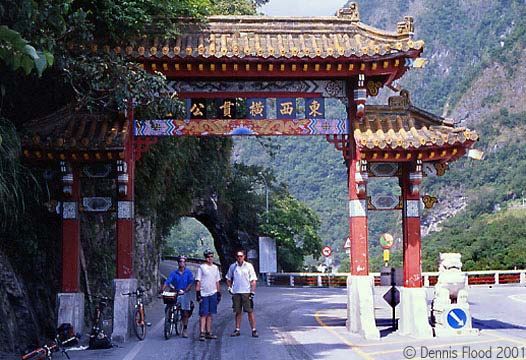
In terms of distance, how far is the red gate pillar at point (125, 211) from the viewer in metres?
14.9

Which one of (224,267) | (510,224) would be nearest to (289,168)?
(510,224)

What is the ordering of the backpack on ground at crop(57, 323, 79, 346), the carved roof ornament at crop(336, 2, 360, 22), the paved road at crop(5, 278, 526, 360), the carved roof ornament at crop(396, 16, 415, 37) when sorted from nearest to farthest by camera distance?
the paved road at crop(5, 278, 526, 360)
the backpack on ground at crop(57, 323, 79, 346)
the carved roof ornament at crop(396, 16, 415, 37)
the carved roof ornament at crop(336, 2, 360, 22)

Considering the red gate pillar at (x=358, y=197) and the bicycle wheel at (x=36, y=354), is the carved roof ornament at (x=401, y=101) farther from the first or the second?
the bicycle wheel at (x=36, y=354)

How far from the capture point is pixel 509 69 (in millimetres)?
99438

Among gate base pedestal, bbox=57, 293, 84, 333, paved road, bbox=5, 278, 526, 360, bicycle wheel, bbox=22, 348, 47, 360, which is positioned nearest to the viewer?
bicycle wheel, bbox=22, 348, 47, 360

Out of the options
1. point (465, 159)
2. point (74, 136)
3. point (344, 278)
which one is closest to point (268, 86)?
point (74, 136)

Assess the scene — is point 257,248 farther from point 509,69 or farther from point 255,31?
point 509,69

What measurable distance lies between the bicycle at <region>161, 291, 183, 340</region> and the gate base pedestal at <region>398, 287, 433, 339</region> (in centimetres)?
469

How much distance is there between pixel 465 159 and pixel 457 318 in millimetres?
82058

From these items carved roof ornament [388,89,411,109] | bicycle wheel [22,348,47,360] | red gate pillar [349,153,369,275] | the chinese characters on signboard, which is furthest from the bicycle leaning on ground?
carved roof ornament [388,89,411,109]

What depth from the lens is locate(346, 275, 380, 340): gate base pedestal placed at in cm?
1441

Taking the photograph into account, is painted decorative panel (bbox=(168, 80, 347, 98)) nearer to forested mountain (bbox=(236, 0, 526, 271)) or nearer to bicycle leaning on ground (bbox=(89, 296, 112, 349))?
bicycle leaning on ground (bbox=(89, 296, 112, 349))

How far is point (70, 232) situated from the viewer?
49.5 feet

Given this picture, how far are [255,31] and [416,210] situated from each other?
5.30 metres
